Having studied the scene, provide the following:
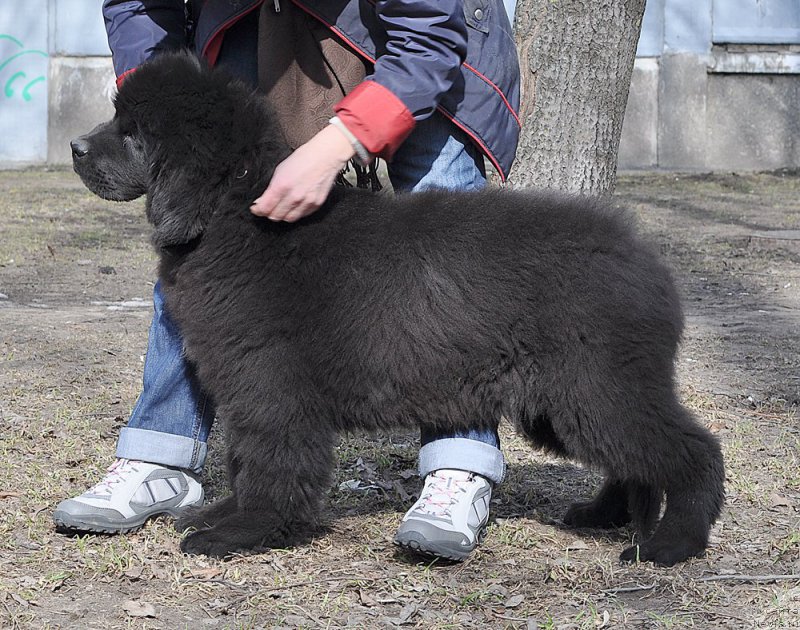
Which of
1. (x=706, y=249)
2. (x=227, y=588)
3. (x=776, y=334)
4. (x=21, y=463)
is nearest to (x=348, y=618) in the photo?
(x=227, y=588)

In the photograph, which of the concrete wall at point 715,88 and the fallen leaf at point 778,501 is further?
the concrete wall at point 715,88

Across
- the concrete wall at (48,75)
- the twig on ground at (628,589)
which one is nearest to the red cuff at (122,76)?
the twig on ground at (628,589)

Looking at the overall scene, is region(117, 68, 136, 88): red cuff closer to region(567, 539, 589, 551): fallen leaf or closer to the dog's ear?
the dog's ear

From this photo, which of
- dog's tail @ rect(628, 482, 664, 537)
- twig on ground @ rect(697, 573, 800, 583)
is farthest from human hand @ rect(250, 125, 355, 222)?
twig on ground @ rect(697, 573, 800, 583)

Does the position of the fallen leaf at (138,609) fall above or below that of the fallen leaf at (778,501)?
above

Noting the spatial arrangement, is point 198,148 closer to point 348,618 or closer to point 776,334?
point 348,618

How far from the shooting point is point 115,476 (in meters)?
3.17

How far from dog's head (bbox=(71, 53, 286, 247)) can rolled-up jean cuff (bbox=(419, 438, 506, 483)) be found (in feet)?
2.90

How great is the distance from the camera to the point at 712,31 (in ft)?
43.7

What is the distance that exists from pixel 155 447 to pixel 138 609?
2.42ft

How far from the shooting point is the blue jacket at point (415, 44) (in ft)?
8.75

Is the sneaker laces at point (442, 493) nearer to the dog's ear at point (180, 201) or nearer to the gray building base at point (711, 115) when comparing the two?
the dog's ear at point (180, 201)

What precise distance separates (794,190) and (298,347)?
9.86m

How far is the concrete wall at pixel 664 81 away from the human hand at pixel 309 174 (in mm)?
11324
